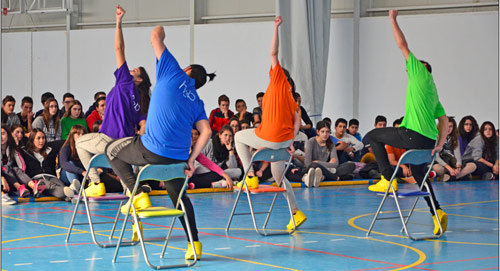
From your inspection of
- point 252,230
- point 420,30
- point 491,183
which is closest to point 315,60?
point 420,30

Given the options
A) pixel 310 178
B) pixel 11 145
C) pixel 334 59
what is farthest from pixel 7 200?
pixel 334 59

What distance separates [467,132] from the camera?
1411 cm

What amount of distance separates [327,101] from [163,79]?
38.6 feet

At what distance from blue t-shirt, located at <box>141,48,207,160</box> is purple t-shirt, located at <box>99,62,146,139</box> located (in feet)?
3.73

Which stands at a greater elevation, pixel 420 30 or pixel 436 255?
pixel 420 30

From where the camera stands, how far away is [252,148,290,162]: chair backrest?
6.89 metres

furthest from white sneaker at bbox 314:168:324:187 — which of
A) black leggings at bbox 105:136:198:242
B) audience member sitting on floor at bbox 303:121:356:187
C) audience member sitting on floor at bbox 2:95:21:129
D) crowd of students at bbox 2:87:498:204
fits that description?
black leggings at bbox 105:136:198:242

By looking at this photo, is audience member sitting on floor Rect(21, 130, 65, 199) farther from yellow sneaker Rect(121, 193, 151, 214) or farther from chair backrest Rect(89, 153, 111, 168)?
yellow sneaker Rect(121, 193, 151, 214)

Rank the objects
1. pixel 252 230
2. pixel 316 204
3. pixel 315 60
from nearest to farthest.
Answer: pixel 252 230 → pixel 316 204 → pixel 315 60

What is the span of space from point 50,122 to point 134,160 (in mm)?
6160

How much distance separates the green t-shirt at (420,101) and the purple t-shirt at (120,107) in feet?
8.03

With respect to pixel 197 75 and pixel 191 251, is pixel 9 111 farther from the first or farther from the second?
pixel 191 251

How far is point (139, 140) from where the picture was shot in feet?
17.7

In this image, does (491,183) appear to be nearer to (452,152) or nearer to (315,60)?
(452,152)
